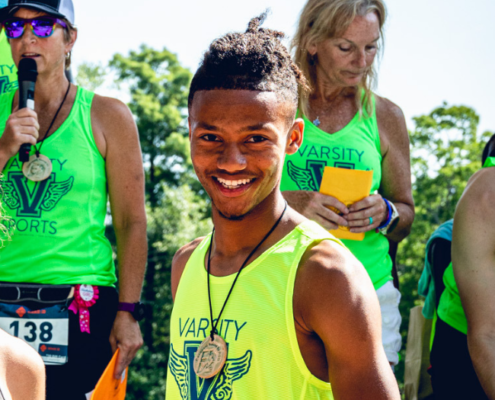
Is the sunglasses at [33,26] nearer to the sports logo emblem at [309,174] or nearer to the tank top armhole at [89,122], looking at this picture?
the tank top armhole at [89,122]

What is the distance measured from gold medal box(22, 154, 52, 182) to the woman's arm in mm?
286

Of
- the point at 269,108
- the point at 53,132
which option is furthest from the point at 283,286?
the point at 53,132

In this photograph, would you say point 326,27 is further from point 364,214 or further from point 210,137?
point 210,137

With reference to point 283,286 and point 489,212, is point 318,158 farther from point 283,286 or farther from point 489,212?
point 283,286

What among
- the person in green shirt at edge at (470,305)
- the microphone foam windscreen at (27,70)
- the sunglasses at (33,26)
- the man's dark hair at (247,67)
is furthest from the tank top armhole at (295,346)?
the sunglasses at (33,26)

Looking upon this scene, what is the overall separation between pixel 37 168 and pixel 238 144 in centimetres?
160

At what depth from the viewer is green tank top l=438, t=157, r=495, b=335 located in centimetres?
309

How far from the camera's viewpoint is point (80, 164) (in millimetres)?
3295

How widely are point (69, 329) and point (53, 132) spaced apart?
97 centimetres

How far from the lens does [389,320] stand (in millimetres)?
3342

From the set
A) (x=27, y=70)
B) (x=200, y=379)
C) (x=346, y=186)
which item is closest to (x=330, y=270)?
(x=200, y=379)

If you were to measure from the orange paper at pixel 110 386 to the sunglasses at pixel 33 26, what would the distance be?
1.64 metres

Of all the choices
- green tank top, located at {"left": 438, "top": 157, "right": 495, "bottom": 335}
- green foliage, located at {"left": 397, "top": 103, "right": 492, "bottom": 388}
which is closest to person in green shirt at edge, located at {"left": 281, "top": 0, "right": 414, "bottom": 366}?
green tank top, located at {"left": 438, "top": 157, "right": 495, "bottom": 335}

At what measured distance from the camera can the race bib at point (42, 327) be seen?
3.11 metres
